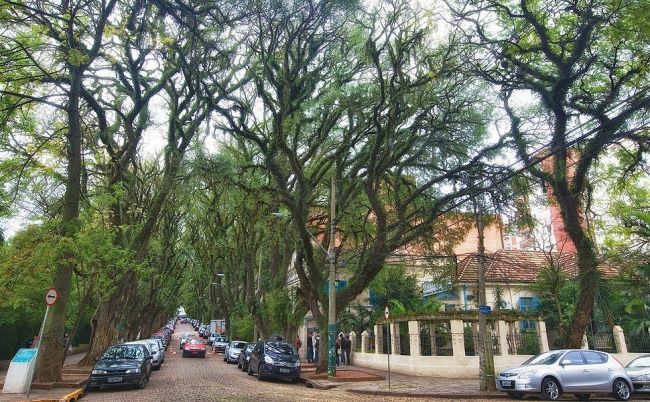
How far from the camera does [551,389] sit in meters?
13.5

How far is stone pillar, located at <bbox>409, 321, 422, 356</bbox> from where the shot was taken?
20.8 meters

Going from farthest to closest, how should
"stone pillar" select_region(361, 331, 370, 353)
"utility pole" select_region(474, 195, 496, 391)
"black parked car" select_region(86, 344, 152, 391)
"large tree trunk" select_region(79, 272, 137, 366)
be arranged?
"stone pillar" select_region(361, 331, 370, 353) → "large tree trunk" select_region(79, 272, 137, 366) → "black parked car" select_region(86, 344, 152, 391) → "utility pole" select_region(474, 195, 496, 391)

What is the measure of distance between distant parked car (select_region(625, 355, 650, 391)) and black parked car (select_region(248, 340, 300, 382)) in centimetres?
1192

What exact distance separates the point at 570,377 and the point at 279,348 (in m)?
11.7

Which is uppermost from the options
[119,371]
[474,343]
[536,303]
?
[536,303]

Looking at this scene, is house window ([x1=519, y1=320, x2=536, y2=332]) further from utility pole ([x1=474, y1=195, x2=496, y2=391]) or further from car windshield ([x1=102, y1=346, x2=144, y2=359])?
car windshield ([x1=102, y1=346, x2=144, y2=359])

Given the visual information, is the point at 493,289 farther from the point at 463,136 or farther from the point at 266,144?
the point at 266,144

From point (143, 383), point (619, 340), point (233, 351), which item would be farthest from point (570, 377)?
point (233, 351)

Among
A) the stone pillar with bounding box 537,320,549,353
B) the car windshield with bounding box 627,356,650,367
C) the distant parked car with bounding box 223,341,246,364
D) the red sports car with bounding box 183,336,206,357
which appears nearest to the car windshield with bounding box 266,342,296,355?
the distant parked car with bounding box 223,341,246,364

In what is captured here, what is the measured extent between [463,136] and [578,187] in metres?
4.69

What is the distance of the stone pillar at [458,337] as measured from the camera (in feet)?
64.7

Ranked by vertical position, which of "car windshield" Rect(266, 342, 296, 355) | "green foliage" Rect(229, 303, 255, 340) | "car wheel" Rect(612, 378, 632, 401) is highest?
"green foliage" Rect(229, 303, 255, 340)

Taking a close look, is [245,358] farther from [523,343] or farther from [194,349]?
[194,349]

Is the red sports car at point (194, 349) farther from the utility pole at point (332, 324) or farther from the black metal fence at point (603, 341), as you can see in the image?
the black metal fence at point (603, 341)
